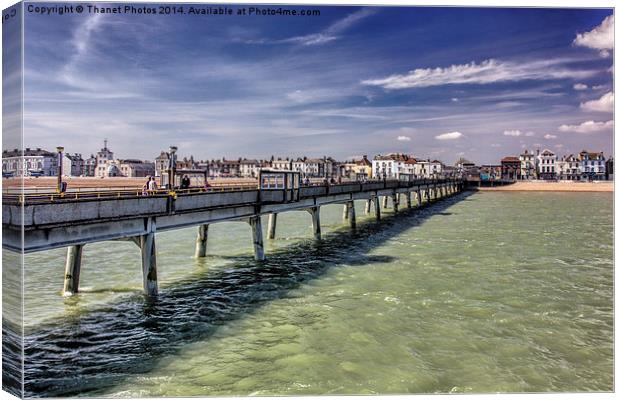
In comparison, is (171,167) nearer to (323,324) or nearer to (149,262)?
(149,262)

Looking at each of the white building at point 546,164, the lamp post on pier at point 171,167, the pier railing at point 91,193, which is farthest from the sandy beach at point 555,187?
the lamp post on pier at point 171,167

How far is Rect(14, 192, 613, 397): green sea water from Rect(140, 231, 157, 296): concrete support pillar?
2.53 ft

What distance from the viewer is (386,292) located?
20.9 metres

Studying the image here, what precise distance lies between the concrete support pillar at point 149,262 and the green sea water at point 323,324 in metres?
0.77

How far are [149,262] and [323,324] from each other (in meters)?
7.55

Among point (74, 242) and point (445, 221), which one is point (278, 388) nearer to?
point (74, 242)

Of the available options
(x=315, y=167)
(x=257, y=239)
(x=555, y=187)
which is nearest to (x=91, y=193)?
(x=257, y=239)

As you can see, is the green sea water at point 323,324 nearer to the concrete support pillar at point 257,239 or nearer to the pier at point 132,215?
the concrete support pillar at point 257,239

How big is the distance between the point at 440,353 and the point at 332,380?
3.55 meters

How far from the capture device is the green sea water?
12227mm

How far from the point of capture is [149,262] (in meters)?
19.4

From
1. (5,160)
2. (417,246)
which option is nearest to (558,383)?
(5,160)

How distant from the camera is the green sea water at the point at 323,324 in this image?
12227mm

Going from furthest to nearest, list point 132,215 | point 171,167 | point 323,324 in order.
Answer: point 171,167 < point 132,215 < point 323,324
